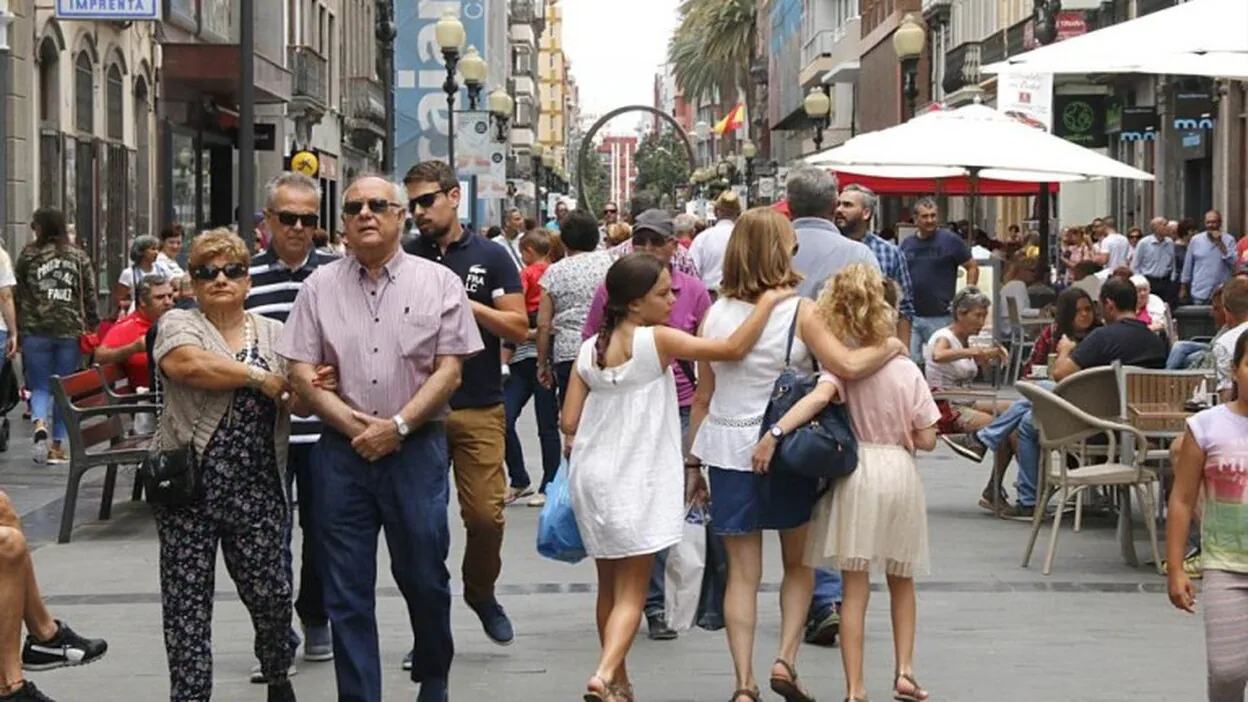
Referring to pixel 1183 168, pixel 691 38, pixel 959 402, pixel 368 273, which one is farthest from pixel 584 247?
pixel 691 38

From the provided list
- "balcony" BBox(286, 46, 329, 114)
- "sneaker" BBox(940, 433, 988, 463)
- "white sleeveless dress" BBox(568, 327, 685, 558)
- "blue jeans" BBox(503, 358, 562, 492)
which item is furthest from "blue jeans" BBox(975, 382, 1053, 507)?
"balcony" BBox(286, 46, 329, 114)

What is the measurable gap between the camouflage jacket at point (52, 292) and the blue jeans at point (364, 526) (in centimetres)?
991

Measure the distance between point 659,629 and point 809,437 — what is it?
197cm

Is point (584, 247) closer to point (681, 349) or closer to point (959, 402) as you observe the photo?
point (959, 402)

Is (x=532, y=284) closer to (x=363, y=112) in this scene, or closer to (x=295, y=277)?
(x=295, y=277)

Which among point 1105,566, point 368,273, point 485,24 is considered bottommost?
point 1105,566

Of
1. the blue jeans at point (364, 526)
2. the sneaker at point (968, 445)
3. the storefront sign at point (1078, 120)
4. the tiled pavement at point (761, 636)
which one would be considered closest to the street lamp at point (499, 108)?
the storefront sign at point (1078, 120)

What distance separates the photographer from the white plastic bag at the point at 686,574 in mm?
8922

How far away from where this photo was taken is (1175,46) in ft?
40.6

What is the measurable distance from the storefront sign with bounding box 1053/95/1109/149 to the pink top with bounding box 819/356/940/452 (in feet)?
102

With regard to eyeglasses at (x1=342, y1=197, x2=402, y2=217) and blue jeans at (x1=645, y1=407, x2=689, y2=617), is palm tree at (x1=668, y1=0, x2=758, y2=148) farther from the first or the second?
eyeglasses at (x1=342, y1=197, x2=402, y2=217)

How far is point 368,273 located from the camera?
7.41 m

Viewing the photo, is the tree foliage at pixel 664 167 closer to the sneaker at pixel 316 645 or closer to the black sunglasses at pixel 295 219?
the sneaker at pixel 316 645

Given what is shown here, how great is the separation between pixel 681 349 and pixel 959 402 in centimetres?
679
